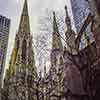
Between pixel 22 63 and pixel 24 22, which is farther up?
pixel 24 22

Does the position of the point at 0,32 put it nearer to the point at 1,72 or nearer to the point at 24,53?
the point at 1,72

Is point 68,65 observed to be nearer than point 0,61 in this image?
Yes

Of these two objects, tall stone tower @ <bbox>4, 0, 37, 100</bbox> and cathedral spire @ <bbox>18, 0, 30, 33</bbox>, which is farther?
cathedral spire @ <bbox>18, 0, 30, 33</bbox>

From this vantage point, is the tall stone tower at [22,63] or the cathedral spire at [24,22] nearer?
the tall stone tower at [22,63]

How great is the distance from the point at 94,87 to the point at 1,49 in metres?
80.2

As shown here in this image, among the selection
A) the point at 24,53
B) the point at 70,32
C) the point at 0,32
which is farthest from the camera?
the point at 0,32

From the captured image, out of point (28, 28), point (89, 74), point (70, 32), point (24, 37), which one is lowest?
point (89, 74)

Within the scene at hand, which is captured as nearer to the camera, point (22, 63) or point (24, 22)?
point (22, 63)

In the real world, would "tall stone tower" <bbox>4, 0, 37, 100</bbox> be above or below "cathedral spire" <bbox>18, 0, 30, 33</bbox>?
below

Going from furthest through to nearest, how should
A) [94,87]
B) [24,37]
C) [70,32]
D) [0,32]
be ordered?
1. [0,32]
2. [24,37]
3. [70,32]
4. [94,87]

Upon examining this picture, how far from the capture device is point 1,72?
8738 centimetres

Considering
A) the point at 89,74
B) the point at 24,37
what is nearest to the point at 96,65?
the point at 89,74

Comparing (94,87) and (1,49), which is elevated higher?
(1,49)

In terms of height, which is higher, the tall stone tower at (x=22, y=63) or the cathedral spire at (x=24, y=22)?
the cathedral spire at (x=24, y=22)
